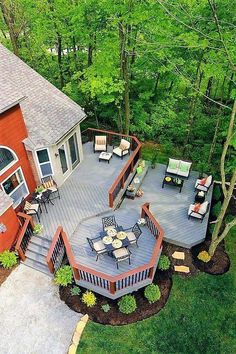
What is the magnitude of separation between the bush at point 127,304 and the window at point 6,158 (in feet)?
25.1

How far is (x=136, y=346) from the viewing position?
9.88 metres

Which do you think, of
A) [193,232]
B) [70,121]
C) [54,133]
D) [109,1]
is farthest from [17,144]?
[193,232]

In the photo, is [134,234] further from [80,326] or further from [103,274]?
[80,326]

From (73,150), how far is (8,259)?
6.99 metres

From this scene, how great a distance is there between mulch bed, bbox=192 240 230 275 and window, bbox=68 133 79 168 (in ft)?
27.3

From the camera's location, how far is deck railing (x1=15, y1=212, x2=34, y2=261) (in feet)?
38.7

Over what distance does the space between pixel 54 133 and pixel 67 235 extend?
5107 millimetres

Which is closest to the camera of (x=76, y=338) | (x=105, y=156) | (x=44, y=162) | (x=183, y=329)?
(x=76, y=338)

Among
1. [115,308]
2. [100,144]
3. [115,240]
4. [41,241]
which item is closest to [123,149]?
[100,144]

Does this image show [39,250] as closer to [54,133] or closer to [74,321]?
[74,321]

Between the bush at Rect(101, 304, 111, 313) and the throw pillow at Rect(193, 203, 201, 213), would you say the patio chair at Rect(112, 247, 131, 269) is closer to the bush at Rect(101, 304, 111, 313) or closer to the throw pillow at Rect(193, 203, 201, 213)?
the bush at Rect(101, 304, 111, 313)

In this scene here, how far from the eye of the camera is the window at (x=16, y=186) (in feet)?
43.1

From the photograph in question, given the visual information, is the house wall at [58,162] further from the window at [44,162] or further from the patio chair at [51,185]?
the patio chair at [51,185]

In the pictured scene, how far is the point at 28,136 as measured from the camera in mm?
13484
